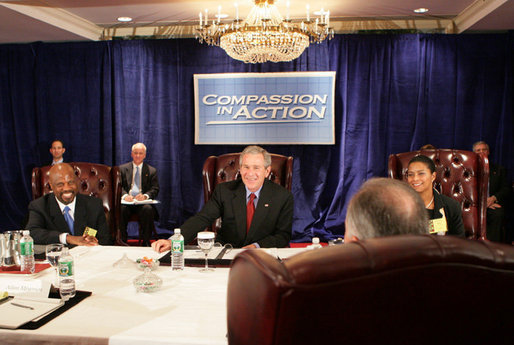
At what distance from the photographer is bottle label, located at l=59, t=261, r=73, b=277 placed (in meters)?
1.61

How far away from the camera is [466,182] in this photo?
114 inches

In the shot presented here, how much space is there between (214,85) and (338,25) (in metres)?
1.83

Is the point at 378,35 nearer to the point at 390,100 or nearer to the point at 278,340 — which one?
the point at 390,100

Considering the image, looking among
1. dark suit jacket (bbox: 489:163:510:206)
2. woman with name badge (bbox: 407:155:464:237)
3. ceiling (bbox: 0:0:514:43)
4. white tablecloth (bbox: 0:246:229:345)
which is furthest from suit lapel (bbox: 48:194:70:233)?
dark suit jacket (bbox: 489:163:510:206)

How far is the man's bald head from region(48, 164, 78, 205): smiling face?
2.27 meters

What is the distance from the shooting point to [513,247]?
29.5 inches

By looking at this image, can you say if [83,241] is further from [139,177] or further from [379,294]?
[139,177]

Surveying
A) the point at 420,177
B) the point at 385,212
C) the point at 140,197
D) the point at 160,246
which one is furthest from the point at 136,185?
the point at 385,212

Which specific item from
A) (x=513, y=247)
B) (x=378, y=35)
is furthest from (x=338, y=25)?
(x=513, y=247)

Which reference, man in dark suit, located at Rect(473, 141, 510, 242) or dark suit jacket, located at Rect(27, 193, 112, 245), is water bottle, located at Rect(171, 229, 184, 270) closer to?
dark suit jacket, located at Rect(27, 193, 112, 245)

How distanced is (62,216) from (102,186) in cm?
47

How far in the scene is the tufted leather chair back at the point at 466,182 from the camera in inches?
112

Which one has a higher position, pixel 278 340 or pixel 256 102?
pixel 256 102

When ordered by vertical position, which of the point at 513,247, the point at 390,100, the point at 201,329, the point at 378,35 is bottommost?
the point at 201,329
